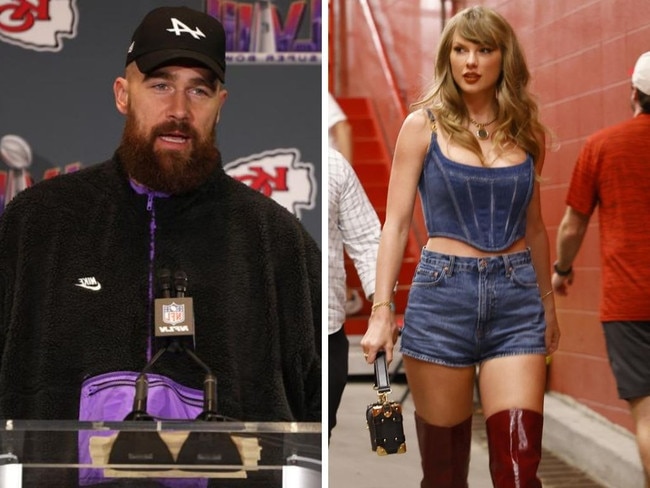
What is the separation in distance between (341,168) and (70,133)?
77 centimetres

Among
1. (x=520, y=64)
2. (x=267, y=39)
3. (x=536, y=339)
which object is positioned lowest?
(x=536, y=339)

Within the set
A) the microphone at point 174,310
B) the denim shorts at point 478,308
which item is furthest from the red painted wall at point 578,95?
the microphone at point 174,310

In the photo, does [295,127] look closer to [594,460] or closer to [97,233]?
[97,233]

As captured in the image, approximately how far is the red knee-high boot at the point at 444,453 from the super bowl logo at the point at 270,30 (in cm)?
109

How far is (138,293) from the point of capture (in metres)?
2.62

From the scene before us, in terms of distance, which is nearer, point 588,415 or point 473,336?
point 473,336

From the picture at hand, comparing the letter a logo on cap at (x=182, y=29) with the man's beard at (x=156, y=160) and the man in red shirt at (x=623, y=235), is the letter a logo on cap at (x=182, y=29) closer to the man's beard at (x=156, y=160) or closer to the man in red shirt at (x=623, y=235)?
the man's beard at (x=156, y=160)

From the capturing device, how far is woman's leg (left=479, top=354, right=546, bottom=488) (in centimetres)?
223

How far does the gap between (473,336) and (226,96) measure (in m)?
1.00

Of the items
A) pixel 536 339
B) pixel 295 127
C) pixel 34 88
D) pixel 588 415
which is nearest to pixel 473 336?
pixel 536 339

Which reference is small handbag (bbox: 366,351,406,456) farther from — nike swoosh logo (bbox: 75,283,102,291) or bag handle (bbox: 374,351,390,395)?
nike swoosh logo (bbox: 75,283,102,291)

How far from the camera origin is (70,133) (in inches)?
105

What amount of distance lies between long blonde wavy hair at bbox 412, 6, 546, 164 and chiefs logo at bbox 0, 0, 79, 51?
1.09 metres

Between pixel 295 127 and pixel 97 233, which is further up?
pixel 295 127
